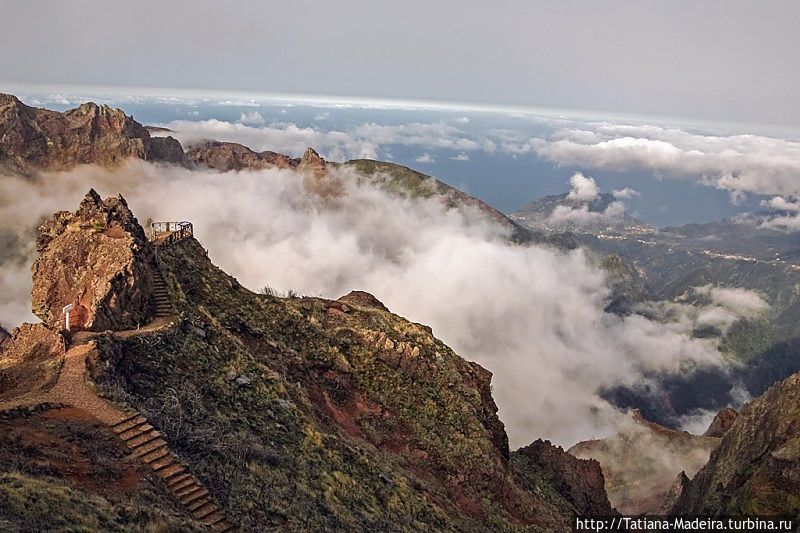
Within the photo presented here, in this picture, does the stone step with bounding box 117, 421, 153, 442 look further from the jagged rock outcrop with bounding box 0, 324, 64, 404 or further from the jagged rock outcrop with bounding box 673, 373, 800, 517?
the jagged rock outcrop with bounding box 673, 373, 800, 517

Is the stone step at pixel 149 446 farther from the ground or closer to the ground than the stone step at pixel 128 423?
closer to the ground

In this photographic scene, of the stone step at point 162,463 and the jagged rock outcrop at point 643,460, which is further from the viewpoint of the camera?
the jagged rock outcrop at point 643,460

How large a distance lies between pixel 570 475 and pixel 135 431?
5149 centimetres

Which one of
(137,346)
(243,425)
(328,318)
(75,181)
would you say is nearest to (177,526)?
(243,425)

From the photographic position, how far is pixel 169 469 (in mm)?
19172

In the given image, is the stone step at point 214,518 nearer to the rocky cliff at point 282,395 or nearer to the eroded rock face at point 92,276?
the rocky cliff at point 282,395

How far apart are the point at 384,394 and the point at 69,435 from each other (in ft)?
84.0

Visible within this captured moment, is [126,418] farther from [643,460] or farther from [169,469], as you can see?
[643,460]

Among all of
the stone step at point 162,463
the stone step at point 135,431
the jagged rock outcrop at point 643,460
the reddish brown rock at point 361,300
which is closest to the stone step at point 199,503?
the stone step at point 162,463

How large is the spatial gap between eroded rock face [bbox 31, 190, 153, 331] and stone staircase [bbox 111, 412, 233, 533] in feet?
29.7

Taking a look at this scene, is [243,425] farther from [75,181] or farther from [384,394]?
[75,181]

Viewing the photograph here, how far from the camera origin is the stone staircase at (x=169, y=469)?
18.2m

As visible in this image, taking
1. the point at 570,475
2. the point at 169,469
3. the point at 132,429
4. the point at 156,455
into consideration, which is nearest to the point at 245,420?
the point at 132,429

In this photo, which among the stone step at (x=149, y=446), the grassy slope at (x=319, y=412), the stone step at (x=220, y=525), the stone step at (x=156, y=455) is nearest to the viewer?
the stone step at (x=220, y=525)
